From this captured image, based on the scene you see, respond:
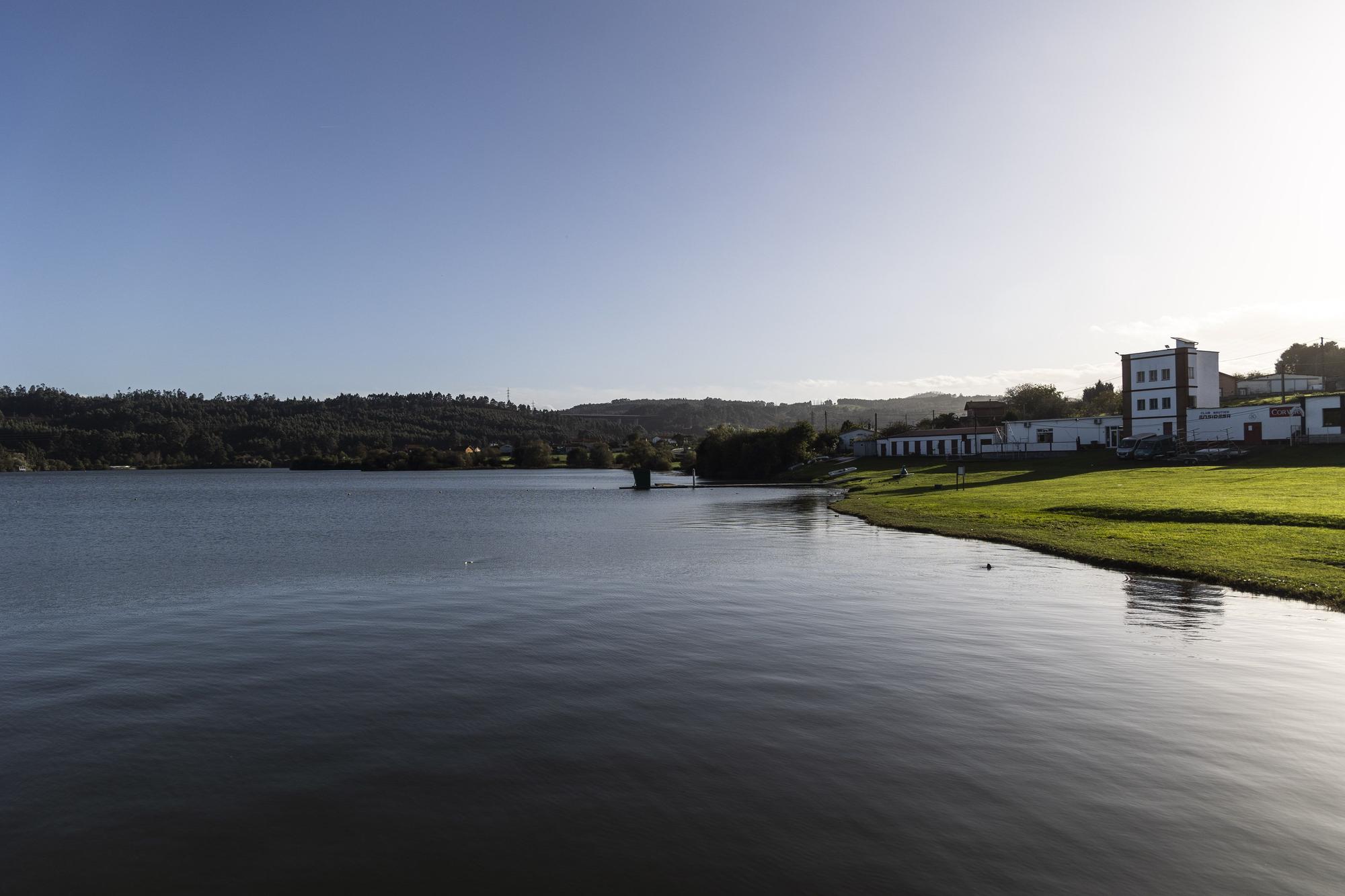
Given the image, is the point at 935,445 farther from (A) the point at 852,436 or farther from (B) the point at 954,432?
(A) the point at 852,436

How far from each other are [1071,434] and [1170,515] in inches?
2852

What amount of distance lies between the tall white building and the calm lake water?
7757cm

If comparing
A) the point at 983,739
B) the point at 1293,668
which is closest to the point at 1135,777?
the point at 983,739

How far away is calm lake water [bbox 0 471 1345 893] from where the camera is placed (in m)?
9.20

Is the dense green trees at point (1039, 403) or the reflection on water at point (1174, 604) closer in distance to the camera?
the reflection on water at point (1174, 604)

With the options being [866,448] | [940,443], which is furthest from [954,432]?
[866,448]

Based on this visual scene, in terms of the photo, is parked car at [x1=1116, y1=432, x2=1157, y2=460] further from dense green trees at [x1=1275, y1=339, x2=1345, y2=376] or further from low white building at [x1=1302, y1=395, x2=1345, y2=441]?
dense green trees at [x1=1275, y1=339, x2=1345, y2=376]

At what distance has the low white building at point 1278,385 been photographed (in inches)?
5281

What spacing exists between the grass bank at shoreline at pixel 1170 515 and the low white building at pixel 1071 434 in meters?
25.0

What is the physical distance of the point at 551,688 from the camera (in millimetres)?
16047

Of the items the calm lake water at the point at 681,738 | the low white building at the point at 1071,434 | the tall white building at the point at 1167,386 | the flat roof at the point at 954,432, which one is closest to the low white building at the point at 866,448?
the flat roof at the point at 954,432

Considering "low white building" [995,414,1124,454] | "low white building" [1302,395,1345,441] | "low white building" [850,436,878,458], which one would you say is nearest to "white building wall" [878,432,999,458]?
"low white building" [850,436,878,458]

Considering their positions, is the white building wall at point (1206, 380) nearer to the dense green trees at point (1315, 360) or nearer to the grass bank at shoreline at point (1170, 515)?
the grass bank at shoreline at point (1170, 515)

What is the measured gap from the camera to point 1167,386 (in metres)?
93.2
